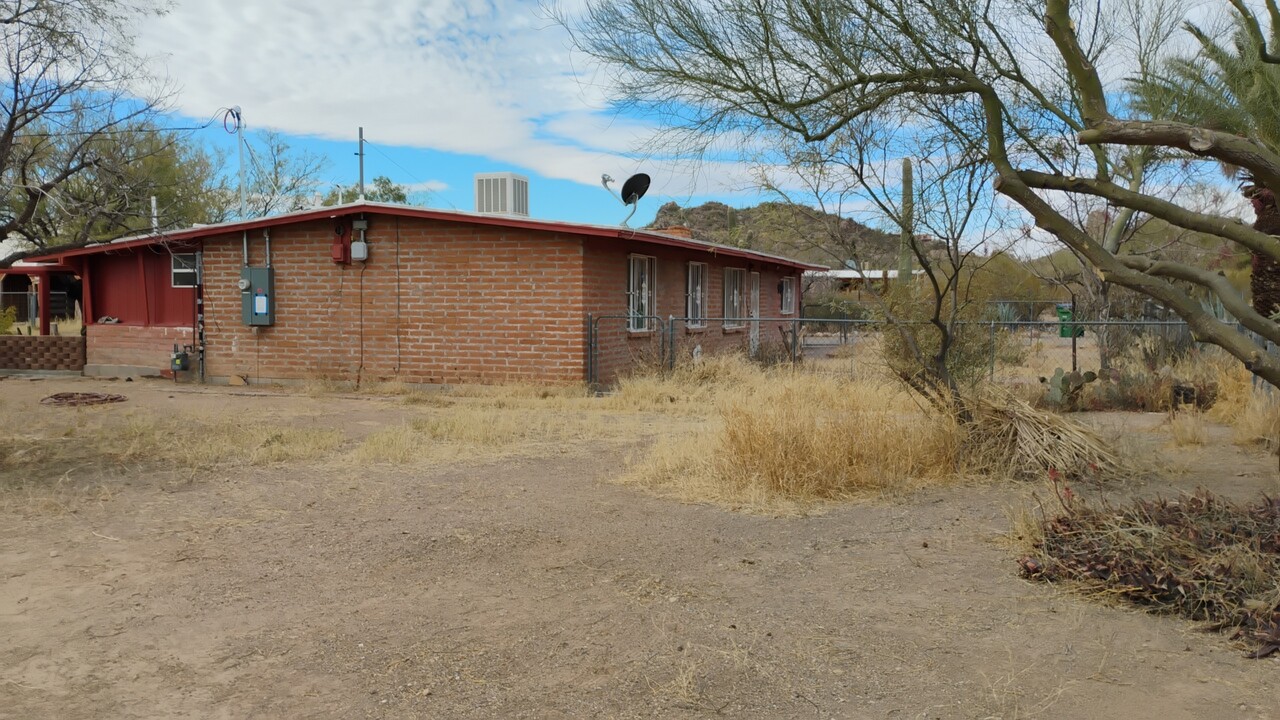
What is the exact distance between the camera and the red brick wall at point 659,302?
1608 cm

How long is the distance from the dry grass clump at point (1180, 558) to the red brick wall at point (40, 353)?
18836 millimetres

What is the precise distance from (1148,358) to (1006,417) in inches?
319

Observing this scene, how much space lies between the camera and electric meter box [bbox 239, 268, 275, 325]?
56.3 feet

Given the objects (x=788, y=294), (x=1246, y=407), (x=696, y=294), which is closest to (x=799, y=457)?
(x=1246, y=407)

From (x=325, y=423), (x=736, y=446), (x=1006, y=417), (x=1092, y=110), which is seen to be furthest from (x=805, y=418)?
(x=325, y=423)

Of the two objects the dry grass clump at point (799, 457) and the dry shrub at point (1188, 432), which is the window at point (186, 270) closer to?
the dry grass clump at point (799, 457)

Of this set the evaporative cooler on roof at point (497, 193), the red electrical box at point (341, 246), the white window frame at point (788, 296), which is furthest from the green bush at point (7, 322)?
the white window frame at point (788, 296)

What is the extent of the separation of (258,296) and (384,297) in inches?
93.2

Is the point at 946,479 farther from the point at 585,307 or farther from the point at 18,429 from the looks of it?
the point at 18,429

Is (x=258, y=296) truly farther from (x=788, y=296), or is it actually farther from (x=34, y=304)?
(x=34, y=304)

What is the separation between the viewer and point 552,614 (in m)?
5.05

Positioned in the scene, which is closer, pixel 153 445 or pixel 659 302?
pixel 153 445

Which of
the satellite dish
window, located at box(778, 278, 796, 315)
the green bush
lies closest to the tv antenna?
the satellite dish

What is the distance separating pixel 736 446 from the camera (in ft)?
26.5
